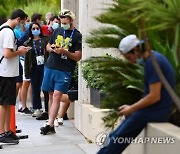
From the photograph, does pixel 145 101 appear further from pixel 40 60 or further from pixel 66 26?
pixel 40 60

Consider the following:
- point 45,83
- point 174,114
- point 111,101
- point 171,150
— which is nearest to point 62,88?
point 45,83

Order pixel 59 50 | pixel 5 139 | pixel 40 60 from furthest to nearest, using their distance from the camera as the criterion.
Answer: pixel 40 60 → pixel 59 50 → pixel 5 139

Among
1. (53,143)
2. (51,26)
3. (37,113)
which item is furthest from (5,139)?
(51,26)

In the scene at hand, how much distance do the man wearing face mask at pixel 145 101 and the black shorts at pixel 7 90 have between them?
3.36m

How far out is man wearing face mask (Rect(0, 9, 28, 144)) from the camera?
843 cm

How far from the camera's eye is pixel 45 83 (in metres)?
9.67

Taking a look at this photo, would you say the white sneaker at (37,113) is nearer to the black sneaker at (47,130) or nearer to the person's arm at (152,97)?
the black sneaker at (47,130)

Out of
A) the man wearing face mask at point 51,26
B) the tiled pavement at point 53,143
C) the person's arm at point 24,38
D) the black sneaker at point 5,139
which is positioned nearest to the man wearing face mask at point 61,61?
the tiled pavement at point 53,143

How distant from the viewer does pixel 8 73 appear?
8.49 meters

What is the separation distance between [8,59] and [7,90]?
0.48 metres

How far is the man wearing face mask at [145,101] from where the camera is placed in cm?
523

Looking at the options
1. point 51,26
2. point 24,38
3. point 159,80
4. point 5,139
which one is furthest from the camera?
point 51,26

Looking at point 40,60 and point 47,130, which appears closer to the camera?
point 47,130

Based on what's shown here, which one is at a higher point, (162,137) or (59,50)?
(59,50)
